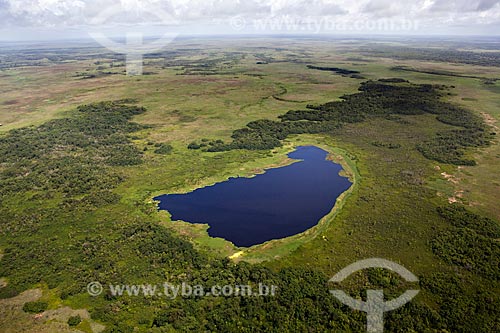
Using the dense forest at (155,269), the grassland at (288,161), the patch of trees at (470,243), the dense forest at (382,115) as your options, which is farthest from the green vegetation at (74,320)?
the dense forest at (382,115)

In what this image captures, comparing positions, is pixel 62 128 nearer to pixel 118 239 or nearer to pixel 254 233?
pixel 118 239

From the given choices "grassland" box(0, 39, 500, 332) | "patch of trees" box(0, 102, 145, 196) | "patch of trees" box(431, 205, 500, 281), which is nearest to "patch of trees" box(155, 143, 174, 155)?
"grassland" box(0, 39, 500, 332)

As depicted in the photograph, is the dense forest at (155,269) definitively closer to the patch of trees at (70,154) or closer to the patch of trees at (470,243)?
the patch of trees at (470,243)

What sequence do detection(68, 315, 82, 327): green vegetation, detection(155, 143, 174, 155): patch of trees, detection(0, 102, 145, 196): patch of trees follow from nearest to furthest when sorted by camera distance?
detection(68, 315, 82, 327): green vegetation → detection(0, 102, 145, 196): patch of trees → detection(155, 143, 174, 155): patch of trees

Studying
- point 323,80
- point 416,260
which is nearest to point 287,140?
point 416,260

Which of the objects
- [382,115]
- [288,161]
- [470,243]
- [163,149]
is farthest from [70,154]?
[382,115]

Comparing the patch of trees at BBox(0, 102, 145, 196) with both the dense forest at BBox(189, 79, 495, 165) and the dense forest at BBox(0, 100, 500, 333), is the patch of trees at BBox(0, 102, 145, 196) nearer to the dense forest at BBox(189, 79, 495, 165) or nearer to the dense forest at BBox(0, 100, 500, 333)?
the dense forest at BBox(0, 100, 500, 333)
